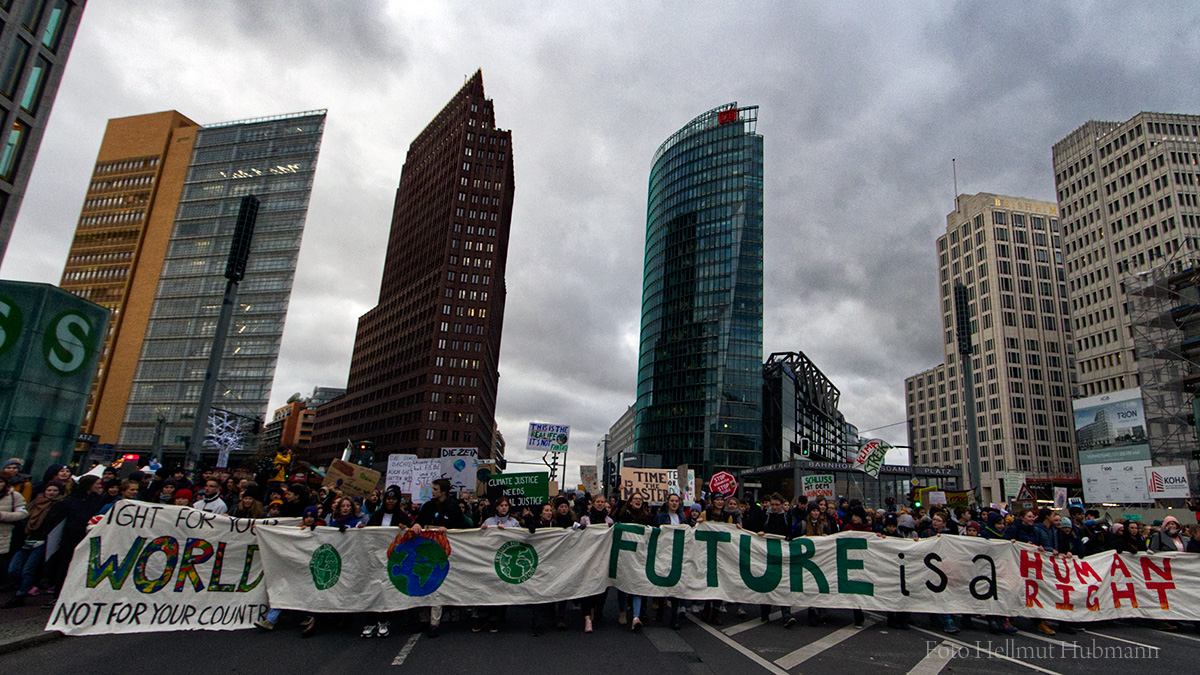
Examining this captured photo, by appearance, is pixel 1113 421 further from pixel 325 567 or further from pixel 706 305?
pixel 325 567

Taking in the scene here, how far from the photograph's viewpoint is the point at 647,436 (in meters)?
111

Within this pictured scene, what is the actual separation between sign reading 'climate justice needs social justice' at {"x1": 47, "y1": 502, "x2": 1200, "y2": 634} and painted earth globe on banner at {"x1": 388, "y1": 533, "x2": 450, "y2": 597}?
16 millimetres

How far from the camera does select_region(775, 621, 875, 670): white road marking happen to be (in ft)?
24.9

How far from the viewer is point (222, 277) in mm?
97062

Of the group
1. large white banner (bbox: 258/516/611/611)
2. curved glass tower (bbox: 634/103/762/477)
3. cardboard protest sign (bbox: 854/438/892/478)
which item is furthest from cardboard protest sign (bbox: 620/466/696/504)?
curved glass tower (bbox: 634/103/762/477)

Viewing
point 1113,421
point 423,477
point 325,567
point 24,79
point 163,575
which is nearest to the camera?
point 163,575

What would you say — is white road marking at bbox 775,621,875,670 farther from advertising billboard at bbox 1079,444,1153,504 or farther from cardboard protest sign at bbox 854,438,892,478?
advertising billboard at bbox 1079,444,1153,504

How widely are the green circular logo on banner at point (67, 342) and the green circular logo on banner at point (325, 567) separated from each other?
16.4 metres

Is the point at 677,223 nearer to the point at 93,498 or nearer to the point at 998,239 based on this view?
the point at 998,239

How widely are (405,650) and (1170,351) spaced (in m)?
Answer: 79.0

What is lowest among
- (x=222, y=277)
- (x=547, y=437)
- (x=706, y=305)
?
(x=547, y=437)

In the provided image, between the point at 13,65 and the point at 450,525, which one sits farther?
the point at 13,65

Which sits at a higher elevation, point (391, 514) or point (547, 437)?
point (547, 437)

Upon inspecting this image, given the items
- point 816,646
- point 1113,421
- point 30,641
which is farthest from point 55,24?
point 1113,421
